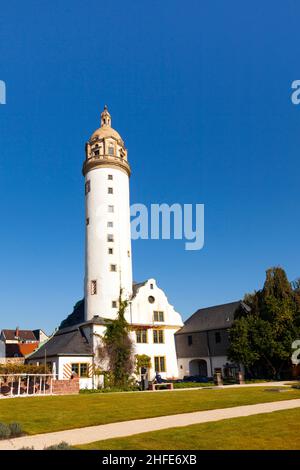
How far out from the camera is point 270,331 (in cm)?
3812

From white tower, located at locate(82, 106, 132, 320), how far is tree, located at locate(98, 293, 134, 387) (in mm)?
2518

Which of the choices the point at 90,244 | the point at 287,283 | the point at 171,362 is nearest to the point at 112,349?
the point at 171,362

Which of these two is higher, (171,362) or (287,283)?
(287,283)

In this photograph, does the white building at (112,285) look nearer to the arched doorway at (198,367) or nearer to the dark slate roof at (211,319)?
the dark slate roof at (211,319)

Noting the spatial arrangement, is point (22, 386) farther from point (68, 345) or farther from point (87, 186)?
point (87, 186)

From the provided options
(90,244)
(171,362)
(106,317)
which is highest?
(90,244)

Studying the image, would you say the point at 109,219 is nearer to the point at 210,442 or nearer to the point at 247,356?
the point at 247,356

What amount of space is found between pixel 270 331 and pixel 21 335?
78989 mm

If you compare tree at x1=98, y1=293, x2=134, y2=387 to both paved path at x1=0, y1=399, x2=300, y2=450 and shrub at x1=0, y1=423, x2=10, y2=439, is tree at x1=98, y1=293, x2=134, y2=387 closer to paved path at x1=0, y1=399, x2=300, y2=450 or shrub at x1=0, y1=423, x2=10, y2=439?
paved path at x1=0, y1=399, x2=300, y2=450

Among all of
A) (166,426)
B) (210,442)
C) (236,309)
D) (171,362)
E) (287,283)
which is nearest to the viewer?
(210,442)

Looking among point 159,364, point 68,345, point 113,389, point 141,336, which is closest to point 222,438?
point 113,389

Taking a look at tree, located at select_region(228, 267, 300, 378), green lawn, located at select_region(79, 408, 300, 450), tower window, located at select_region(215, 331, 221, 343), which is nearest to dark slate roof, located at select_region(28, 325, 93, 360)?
tower window, located at select_region(215, 331, 221, 343)
